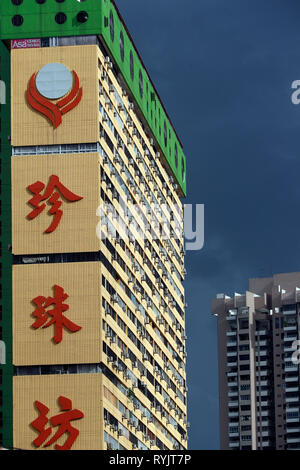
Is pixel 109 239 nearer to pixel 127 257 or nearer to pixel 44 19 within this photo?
pixel 127 257

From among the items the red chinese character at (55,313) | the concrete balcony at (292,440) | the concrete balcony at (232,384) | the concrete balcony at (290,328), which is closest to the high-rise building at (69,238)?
the red chinese character at (55,313)

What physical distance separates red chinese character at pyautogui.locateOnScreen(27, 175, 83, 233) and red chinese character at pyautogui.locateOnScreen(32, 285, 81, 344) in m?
5.58

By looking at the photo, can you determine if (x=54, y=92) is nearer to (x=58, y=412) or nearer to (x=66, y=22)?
(x=66, y=22)

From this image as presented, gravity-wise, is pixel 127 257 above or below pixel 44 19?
below

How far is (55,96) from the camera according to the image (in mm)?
119812

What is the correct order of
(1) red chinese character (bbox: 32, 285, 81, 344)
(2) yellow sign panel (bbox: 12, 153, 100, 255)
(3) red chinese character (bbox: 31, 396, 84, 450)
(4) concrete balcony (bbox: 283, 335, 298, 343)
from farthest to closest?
1. (4) concrete balcony (bbox: 283, 335, 298, 343)
2. (2) yellow sign panel (bbox: 12, 153, 100, 255)
3. (1) red chinese character (bbox: 32, 285, 81, 344)
4. (3) red chinese character (bbox: 31, 396, 84, 450)

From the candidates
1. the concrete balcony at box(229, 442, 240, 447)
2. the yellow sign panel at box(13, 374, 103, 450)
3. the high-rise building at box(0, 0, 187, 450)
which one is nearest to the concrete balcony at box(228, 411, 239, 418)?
the concrete balcony at box(229, 442, 240, 447)

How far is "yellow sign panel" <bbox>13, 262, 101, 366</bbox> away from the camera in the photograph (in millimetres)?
115250

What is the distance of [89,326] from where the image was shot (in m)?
115

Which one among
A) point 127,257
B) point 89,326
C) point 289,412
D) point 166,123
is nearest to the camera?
point 89,326

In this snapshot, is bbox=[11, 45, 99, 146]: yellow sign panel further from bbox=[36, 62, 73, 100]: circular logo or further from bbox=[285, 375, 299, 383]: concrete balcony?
bbox=[285, 375, 299, 383]: concrete balcony

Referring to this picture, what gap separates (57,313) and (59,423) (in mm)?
8974

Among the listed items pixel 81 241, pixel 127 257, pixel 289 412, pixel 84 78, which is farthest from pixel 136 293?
pixel 289 412

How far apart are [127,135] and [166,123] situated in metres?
17.9
